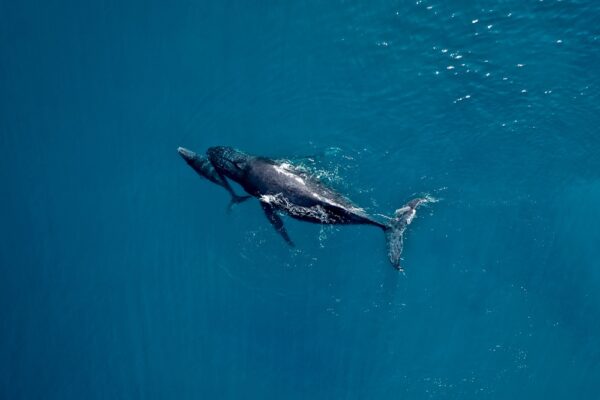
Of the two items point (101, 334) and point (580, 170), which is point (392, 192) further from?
point (101, 334)

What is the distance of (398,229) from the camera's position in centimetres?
1056

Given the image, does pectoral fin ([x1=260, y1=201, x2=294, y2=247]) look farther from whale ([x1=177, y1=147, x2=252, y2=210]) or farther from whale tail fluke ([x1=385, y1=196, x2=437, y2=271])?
whale tail fluke ([x1=385, y1=196, x2=437, y2=271])

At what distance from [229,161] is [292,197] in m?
1.96

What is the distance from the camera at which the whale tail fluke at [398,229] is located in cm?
1025

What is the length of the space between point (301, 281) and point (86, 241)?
5.78 meters

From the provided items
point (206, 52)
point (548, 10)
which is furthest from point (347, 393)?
point (548, 10)

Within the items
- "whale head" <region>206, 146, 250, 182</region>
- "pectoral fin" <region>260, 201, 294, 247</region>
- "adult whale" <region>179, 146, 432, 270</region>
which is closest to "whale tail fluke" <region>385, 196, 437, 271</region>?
"adult whale" <region>179, 146, 432, 270</region>

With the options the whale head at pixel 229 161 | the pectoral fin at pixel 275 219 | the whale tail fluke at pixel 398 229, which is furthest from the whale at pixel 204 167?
the whale tail fluke at pixel 398 229

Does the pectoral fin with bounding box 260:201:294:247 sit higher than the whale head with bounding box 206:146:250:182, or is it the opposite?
the whale head with bounding box 206:146:250:182

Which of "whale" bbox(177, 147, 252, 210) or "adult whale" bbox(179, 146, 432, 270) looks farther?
"whale" bbox(177, 147, 252, 210)

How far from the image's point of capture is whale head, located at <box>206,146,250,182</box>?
452 inches

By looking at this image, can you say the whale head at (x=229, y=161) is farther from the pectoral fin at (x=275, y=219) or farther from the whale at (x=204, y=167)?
the pectoral fin at (x=275, y=219)

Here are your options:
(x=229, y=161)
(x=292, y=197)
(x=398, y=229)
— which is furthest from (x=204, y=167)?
(x=398, y=229)

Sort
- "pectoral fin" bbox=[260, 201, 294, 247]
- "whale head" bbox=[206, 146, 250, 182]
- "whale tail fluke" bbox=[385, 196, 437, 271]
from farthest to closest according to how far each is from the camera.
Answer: "whale head" bbox=[206, 146, 250, 182] → "pectoral fin" bbox=[260, 201, 294, 247] → "whale tail fluke" bbox=[385, 196, 437, 271]
